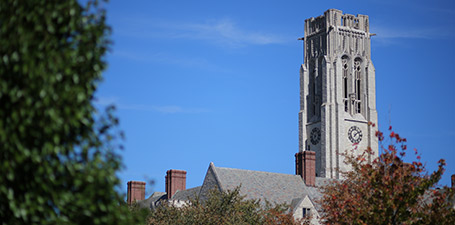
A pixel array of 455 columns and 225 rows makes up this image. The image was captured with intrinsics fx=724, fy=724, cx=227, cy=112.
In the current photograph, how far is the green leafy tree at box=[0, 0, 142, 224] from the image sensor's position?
970cm

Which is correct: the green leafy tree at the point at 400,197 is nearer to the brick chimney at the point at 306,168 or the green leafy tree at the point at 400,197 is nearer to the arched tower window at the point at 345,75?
the brick chimney at the point at 306,168

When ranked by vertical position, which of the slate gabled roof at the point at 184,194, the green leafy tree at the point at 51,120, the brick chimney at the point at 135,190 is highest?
the brick chimney at the point at 135,190

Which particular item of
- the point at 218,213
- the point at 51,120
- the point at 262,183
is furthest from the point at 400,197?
the point at 262,183

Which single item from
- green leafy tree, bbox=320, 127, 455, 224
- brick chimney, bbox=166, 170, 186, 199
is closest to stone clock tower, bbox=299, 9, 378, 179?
brick chimney, bbox=166, 170, 186, 199

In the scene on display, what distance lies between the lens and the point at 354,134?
4338 inches

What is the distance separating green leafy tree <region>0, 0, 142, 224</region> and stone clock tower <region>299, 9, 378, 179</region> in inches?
3844

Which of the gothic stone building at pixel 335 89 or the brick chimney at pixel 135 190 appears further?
the gothic stone building at pixel 335 89

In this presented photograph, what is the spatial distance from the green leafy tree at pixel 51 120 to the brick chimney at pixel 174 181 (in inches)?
2338

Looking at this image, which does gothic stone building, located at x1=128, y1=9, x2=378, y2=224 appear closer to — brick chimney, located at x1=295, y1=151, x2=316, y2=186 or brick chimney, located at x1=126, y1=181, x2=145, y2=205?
brick chimney, located at x1=295, y1=151, x2=316, y2=186

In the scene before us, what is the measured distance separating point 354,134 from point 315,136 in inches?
232

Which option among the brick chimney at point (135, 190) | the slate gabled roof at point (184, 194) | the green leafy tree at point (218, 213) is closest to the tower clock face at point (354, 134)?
the brick chimney at point (135, 190)

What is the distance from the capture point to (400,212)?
2041cm

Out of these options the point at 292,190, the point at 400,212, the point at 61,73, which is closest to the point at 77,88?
the point at 61,73

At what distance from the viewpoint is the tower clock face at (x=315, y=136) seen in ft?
361
